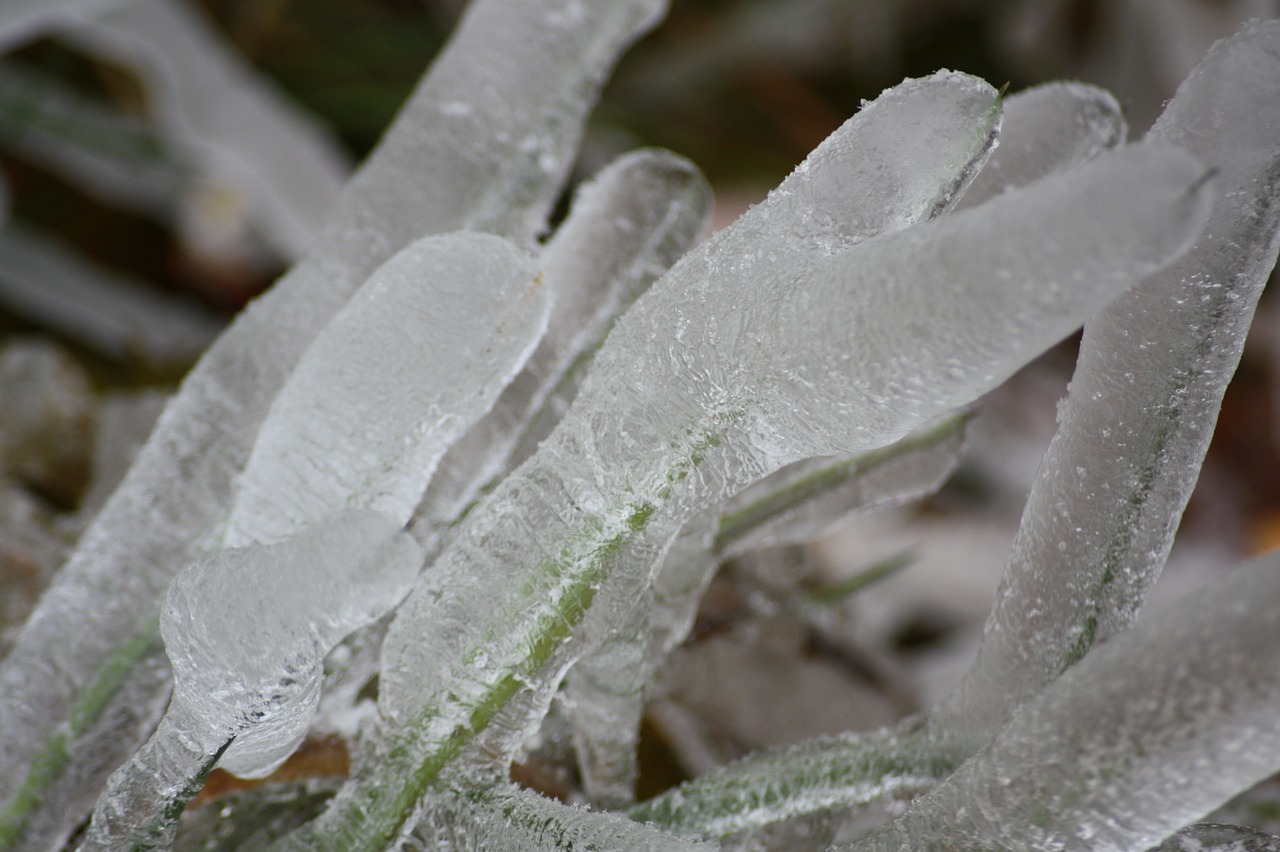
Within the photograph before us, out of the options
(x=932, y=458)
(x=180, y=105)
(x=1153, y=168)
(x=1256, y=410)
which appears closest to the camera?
(x=1153, y=168)

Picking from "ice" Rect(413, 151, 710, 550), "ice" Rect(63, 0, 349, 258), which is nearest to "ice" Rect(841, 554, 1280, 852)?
"ice" Rect(413, 151, 710, 550)

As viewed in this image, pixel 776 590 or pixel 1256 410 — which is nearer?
pixel 776 590

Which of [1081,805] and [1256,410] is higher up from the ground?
[1256,410]

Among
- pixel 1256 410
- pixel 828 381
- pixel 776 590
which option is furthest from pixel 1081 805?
pixel 1256 410

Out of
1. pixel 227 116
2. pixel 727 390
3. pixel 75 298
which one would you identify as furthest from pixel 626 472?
pixel 75 298

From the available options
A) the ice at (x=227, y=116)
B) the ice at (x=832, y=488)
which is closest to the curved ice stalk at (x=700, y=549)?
the ice at (x=832, y=488)

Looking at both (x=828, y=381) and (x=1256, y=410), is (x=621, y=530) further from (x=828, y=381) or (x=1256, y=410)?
(x=1256, y=410)
